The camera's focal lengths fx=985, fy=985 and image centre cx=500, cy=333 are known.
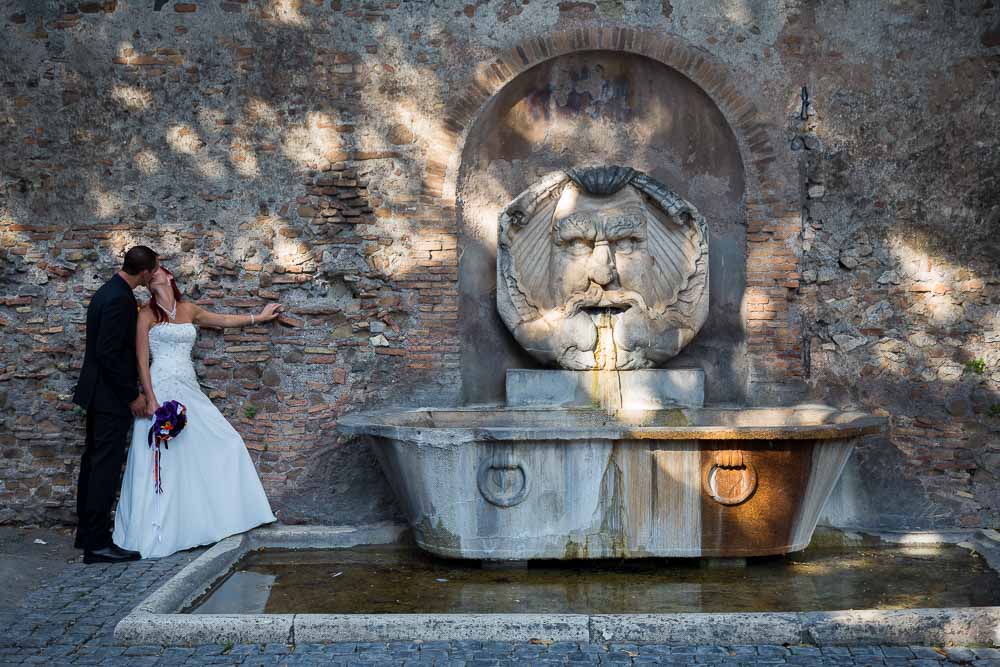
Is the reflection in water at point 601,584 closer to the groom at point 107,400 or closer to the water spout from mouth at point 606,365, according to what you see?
the groom at point 107,400

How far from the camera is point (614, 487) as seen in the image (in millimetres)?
5195

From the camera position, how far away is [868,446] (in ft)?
20.4

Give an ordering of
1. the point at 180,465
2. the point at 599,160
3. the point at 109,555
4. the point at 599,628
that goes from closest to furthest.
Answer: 1. the point at 599,628
2. the point at 109,555
3. the point at 180,465
4. the point at 599,160

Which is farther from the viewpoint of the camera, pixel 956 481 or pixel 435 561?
pixel 956 481

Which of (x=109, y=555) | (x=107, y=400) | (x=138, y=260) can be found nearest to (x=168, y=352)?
(x=107, y=400)

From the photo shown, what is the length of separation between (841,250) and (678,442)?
6.77ft

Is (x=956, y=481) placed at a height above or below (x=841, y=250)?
below

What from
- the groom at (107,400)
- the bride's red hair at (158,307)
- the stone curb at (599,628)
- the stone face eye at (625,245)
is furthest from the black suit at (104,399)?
the stone face eye at (625,245)

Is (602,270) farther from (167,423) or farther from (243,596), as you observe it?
(243,596)

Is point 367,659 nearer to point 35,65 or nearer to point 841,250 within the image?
point 841,250

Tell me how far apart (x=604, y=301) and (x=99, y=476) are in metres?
3.21

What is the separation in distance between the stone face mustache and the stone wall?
2.52 feet

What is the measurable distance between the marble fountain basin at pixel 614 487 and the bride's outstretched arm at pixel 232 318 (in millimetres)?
1382

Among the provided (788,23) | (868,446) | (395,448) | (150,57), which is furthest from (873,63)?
(150,57)
